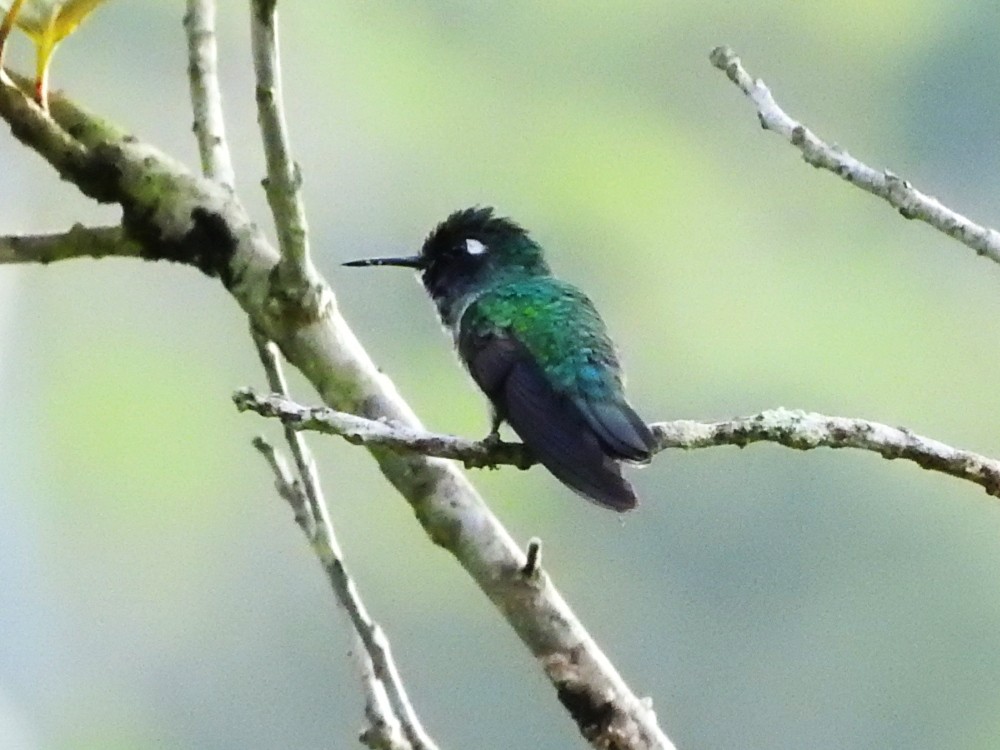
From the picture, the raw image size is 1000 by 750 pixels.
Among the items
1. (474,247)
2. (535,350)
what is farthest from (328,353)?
(474,247)

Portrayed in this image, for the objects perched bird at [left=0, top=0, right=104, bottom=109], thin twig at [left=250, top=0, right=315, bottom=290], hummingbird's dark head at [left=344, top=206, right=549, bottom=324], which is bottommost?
thin twig at [left=250, top=0, right=315, bottom=290]

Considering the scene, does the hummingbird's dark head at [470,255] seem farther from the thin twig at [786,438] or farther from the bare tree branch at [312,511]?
the thin twig at [786,438]

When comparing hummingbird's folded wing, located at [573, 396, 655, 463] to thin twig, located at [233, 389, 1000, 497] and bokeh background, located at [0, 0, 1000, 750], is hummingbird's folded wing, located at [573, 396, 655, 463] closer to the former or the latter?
thin twig, located at [233, 389, 1000, 497]

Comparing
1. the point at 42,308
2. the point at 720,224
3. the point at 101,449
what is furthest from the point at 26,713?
the point at 720,224

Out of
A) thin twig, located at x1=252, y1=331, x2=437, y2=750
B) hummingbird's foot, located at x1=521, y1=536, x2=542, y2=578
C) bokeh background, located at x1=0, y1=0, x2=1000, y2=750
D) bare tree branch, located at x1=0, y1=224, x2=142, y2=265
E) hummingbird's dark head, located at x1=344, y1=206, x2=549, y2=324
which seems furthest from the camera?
bokeh background, located at x1=0, y1=0, x2=1000, y2=750

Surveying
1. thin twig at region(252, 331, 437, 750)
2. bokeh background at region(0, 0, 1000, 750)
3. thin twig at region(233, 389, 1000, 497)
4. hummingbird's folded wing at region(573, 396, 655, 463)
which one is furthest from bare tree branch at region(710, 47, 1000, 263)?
bokeh background at region(0, 0, 1000, 750)
